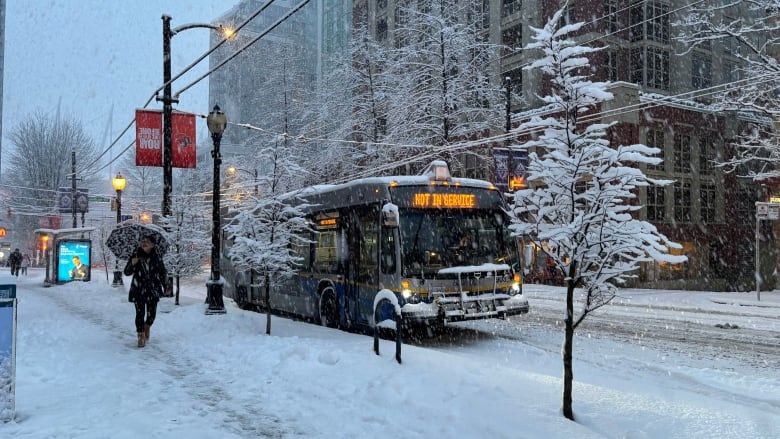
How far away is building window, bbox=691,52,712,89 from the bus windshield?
33754 millimetres

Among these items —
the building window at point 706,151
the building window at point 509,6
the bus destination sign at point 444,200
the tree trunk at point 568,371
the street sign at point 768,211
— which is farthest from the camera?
the building window at point 509,6

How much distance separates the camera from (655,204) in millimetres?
32781

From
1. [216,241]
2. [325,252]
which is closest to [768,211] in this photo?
[325,252]

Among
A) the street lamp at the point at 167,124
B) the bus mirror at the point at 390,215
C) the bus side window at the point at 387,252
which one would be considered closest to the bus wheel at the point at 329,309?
the bus side window at the point at 387,252

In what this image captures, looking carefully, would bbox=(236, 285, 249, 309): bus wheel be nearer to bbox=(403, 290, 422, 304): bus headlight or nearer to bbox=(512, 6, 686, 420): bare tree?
bbox=(403, 290, 422, 304): bus headlight

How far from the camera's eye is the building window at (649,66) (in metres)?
37.5

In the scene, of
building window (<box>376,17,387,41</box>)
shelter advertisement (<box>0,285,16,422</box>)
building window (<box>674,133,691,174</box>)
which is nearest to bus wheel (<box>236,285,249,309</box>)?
shelter advertisement (<box>0,285,16,422</box>)

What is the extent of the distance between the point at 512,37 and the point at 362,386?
37.4m

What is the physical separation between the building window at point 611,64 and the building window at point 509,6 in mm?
6344

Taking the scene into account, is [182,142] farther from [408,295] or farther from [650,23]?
[650,23]

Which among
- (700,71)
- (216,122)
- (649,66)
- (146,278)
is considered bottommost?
(146,278)

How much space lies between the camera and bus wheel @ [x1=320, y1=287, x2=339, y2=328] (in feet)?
45.7

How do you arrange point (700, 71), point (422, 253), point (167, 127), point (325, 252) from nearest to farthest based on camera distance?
point (422, 253)
point (325, 252)
point (167, 127)
point (700, 71)

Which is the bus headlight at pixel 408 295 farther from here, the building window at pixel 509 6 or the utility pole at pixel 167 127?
the building window at pixel 509 6
